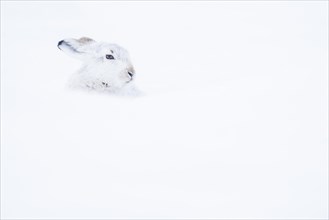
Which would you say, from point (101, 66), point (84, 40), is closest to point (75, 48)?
point (84, 40)

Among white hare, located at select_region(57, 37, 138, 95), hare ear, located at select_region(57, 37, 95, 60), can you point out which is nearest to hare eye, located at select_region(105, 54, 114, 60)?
white hare, located at select_region(57, 37, 138, 95)

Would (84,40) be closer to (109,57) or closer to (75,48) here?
(75,48)

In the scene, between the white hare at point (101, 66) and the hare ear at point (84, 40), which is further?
the hare ear at point (84, 40)

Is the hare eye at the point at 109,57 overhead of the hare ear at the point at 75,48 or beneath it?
beneath

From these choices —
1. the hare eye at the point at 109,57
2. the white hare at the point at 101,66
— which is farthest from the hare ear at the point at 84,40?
the hare eye at the point at 109,57

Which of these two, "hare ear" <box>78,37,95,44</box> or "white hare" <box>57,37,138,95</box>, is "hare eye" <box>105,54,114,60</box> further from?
"hare ear" <box>78,37,95,44</box>

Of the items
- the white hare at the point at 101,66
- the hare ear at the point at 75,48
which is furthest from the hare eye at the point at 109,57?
the hare ear at the point at 75,48

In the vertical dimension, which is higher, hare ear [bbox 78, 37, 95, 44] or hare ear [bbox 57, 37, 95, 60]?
hare ear [bbox 78, 37, 95, 44]

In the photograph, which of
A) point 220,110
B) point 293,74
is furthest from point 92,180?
point 293,74

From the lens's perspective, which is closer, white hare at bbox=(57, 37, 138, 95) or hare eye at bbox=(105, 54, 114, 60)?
white hare at bbox=(57, 37, 138, 95)

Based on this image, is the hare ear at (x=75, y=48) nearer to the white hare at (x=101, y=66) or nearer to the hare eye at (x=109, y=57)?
the white hare at (x=101, y=66)
